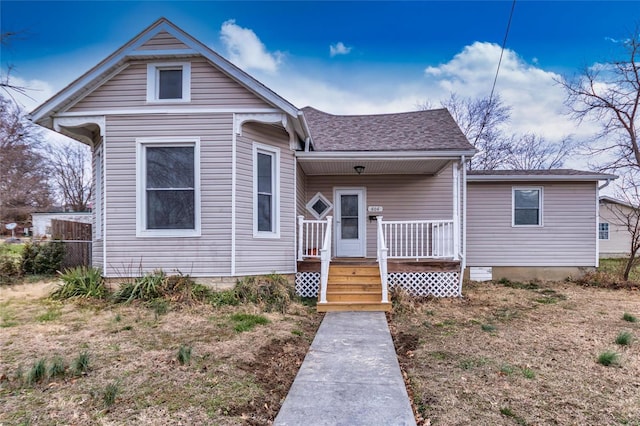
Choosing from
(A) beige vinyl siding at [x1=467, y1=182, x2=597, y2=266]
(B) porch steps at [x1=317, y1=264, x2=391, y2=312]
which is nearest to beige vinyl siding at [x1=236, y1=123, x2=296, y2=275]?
(B) porch steps at [x1=317, y1=264, x2=391, y2=312]

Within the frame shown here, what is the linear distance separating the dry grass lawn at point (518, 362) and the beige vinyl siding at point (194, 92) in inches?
199

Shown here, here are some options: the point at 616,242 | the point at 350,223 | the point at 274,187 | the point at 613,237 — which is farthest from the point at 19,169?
the point at 616,242

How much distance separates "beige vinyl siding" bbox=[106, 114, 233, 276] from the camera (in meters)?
6.99

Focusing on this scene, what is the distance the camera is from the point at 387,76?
16609mm

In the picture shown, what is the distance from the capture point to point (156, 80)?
7172 millimetres

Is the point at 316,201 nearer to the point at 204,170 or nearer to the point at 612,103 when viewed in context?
the point at 204,170

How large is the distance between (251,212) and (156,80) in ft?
10.5

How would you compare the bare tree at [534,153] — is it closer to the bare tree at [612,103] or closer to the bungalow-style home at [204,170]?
the bare tree at [612,103]

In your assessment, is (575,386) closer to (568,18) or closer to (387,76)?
(568,18)

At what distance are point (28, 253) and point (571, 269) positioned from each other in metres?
15.4

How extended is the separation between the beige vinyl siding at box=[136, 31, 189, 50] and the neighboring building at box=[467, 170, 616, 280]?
8.31 meters

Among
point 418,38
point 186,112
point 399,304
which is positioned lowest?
point 399,304

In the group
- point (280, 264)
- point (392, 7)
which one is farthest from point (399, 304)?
point (392, 7)

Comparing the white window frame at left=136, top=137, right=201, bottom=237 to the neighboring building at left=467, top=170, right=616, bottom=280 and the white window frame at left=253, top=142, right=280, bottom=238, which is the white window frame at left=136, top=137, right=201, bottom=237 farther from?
the neighboring building at left=467, top=170, right=616, bottom=280
